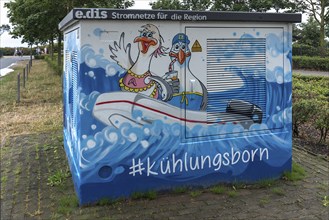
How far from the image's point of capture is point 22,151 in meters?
6.77

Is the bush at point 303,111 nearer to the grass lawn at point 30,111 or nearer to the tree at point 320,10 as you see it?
the grass lawn at point 30,111

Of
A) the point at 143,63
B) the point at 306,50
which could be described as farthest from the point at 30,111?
the point at 306,50

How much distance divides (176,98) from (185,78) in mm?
253

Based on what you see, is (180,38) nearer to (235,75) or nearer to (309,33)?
(235,75)

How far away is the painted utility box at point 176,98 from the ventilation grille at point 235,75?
0.01 m

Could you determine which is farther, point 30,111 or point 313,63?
point 313,63

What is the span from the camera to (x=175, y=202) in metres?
4.57

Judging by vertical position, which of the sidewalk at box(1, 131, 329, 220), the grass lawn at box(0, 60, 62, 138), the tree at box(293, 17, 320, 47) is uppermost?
the tree at box(293, 17, 320, 47)

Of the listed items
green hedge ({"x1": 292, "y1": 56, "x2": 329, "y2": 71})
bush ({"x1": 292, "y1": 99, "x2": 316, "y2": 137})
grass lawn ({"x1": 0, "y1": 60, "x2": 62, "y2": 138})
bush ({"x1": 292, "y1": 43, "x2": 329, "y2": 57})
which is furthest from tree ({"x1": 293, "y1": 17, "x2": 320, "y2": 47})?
bush ({"x1": 292, "y1": 99, "x2": 316, "y2": 137})

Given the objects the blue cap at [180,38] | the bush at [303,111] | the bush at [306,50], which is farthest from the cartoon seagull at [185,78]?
the bush at [306,50]

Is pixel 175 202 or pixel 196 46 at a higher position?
pixel 196 46

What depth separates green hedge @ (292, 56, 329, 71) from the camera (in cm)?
2800

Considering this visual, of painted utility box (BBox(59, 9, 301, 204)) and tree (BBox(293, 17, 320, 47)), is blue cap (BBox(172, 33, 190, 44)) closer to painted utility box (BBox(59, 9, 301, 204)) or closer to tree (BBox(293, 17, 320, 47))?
painted utility box (BBox(59, 9, 301, 204))

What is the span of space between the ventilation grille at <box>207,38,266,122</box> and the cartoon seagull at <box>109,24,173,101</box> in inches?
24.3
